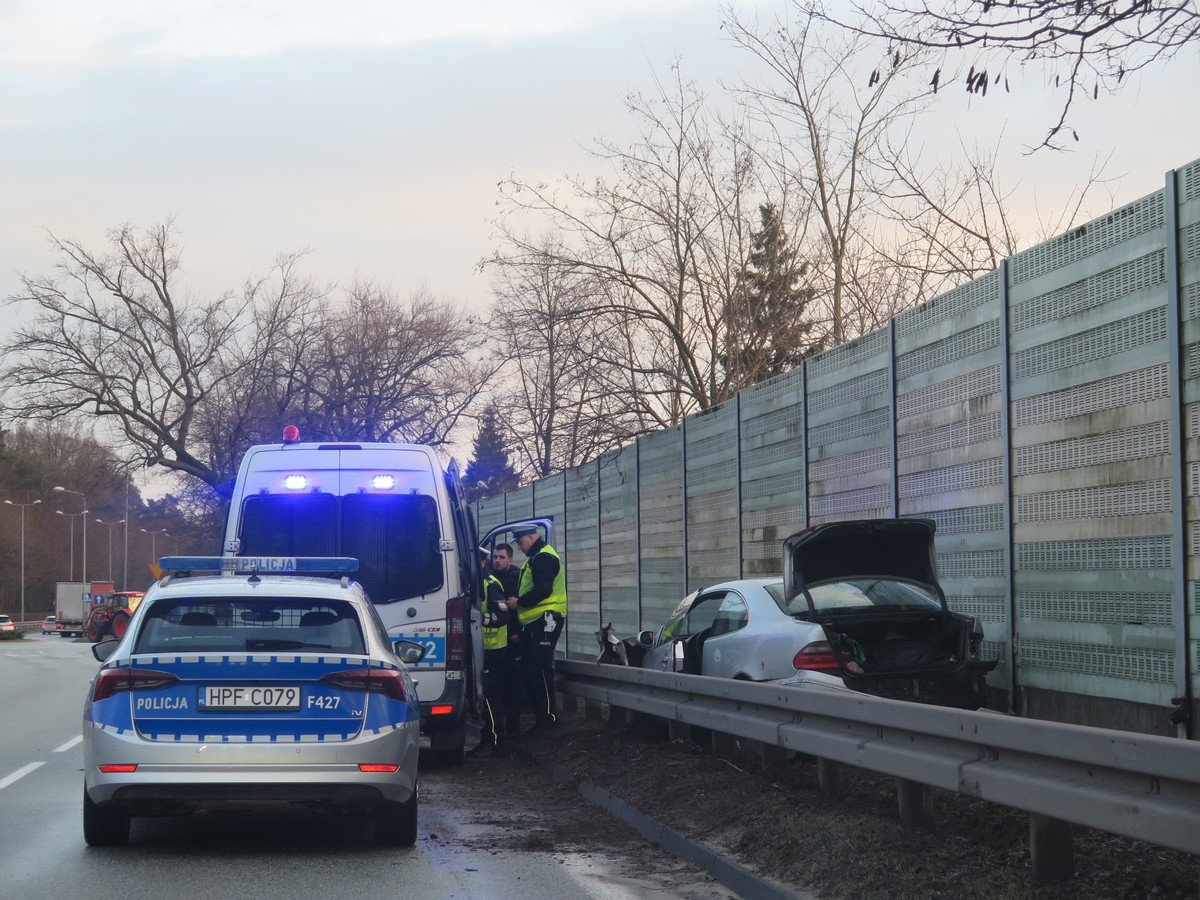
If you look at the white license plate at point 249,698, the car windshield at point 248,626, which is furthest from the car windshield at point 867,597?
the white license plate at point 249,698

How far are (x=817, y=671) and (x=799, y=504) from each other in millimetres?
4621

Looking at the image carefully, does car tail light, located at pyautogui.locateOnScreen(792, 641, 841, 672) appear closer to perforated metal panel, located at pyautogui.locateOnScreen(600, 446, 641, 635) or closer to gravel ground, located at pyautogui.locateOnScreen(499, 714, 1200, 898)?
gravel ground, located at pyautogui.locateOnScreen(499, 714, 1200, 898)

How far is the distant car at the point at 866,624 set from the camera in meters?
9.53

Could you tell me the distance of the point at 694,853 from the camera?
7945 millimetres

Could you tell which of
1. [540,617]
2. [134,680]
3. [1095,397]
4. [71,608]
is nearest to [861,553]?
[1095,397]

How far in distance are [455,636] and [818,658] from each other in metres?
3.37

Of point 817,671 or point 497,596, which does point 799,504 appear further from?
point 817,671

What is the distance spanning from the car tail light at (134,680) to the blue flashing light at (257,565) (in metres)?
0.88

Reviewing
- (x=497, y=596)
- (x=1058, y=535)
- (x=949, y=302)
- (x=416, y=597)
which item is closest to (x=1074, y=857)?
(x=1058, y=535)

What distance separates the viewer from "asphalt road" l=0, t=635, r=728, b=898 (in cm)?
723

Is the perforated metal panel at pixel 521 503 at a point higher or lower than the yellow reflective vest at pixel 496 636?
higher

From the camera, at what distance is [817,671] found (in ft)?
31.3

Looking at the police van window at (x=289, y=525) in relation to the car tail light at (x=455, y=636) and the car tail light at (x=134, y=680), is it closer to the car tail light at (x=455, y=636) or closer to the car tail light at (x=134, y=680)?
the car tail light at (x=455, y=636)

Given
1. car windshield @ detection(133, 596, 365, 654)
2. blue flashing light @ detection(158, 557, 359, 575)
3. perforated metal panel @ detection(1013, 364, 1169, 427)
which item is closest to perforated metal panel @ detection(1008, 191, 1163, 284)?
perforated metal panel @ detection(1013, 364, 1169, 427)
